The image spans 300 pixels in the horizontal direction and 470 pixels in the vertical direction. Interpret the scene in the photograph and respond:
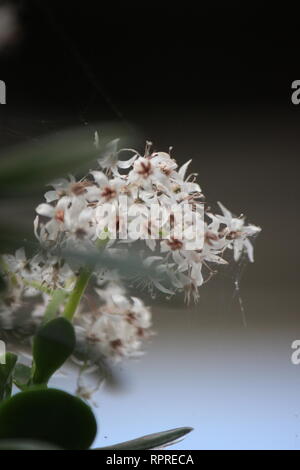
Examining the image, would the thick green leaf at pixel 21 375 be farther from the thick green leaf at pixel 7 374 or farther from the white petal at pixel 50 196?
the white petal at pixel 50 196

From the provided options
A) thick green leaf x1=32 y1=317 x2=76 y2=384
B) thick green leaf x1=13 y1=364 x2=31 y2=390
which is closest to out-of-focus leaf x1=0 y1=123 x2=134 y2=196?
thick green leaf x1=32 y1=317 x2=76 y2=384

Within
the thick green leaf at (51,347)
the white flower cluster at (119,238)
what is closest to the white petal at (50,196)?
the white flower cluster at (119,238)

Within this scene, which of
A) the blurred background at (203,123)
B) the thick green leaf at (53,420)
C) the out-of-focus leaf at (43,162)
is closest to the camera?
the out-of-focus leaf at (43,162)

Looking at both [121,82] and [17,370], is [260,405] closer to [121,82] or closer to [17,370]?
[17,370]

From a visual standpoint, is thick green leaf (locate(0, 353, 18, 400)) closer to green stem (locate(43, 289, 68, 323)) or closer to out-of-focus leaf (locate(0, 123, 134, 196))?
green stem (locate(43, 289, 68, 323))

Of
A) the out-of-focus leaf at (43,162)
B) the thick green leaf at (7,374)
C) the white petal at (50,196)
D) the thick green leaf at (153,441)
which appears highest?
the white petal at (50,196)

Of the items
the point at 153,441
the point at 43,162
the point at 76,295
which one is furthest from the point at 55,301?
the point at 43,162

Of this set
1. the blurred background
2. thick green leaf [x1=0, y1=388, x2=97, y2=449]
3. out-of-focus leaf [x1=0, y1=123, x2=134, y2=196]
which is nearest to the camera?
out-of-focus leaf [x1=0, y1=123, x2=134, y2=196]
